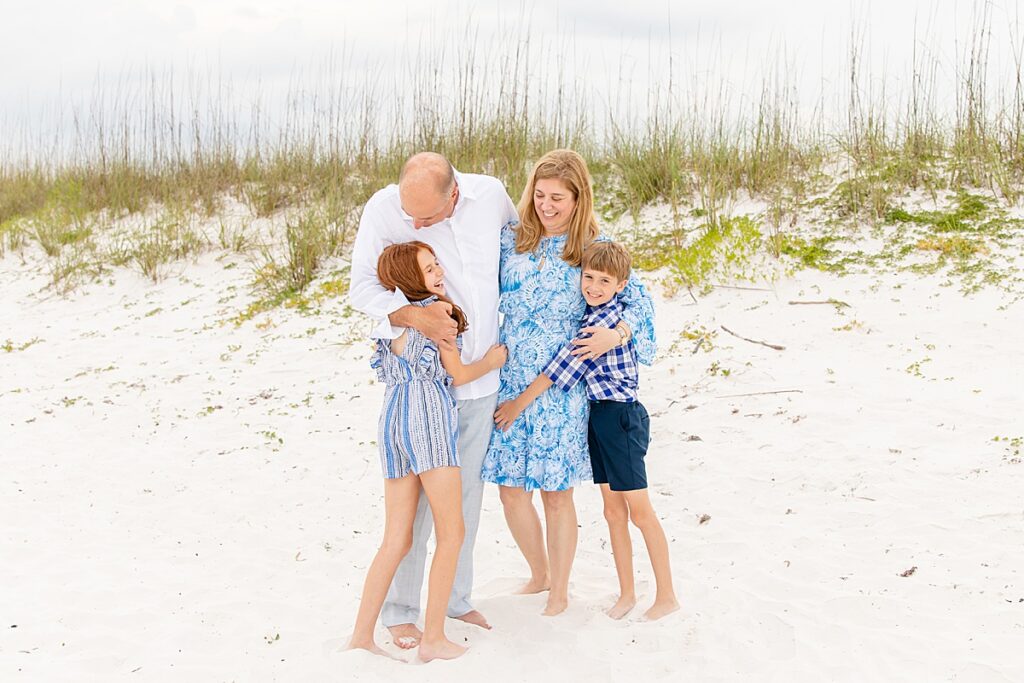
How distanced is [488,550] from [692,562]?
97 centimetres

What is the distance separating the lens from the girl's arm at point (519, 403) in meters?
3.19

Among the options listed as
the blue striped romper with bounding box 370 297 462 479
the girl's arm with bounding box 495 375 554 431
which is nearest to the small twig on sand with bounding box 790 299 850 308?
Answer: the girl's arm with bounding box 495 375 554 431

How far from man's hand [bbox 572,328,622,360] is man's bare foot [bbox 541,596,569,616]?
99cm

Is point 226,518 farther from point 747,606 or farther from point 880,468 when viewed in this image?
point 880,468

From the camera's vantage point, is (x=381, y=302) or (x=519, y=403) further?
(x=519, y=403)

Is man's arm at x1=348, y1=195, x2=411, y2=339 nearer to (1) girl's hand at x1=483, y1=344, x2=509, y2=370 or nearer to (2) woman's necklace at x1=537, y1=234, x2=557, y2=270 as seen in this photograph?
(1) girl's hand at x1=483, y1=344, x2=509, y2=370

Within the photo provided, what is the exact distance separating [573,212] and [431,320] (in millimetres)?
676

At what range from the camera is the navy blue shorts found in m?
3.23

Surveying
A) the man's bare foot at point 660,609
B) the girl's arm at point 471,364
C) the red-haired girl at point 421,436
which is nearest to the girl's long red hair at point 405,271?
the red-haired girl at point 421,436

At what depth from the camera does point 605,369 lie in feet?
10.6

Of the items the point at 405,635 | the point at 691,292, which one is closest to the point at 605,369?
the point at 405,635

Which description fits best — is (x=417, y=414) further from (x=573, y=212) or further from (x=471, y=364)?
(x=573, y=212)

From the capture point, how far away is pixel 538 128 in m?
9.41

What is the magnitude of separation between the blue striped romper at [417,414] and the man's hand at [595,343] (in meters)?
0.48
